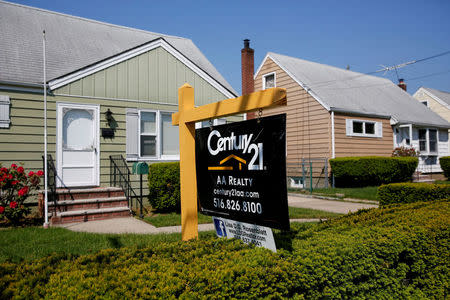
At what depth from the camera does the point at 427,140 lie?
2088cm

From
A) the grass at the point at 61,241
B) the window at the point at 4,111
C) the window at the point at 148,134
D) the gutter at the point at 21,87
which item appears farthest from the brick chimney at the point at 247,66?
the grass at the point at 61,241

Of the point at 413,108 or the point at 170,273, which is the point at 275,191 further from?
the point at 413,108

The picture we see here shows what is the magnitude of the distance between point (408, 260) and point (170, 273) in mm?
2632

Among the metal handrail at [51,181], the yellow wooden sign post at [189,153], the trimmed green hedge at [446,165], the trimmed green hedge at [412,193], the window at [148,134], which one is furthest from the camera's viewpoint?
the trimmed green hedge at [446,165]

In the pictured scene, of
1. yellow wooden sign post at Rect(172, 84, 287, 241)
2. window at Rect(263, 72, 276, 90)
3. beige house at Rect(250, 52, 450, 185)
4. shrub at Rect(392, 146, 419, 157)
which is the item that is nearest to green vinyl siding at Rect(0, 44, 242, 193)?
yellow wooden sign post at Rect(172, 84, 287, 241)

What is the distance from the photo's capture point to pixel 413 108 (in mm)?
22406

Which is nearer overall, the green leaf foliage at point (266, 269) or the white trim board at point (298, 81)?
the green leaf foliage at point (266, 269)

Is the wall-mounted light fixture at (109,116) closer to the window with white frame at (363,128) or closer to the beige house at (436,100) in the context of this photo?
the window with white frame at (363,128)

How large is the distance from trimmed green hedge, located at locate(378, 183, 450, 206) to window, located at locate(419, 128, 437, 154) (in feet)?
48.1

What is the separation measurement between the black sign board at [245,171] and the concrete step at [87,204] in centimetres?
567

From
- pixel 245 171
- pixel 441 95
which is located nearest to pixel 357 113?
pixel 245 171

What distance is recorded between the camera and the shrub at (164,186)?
899cm

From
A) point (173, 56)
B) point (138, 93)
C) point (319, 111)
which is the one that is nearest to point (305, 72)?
point (319, 111)

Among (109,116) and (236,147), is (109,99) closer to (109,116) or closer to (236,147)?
(109,116)
